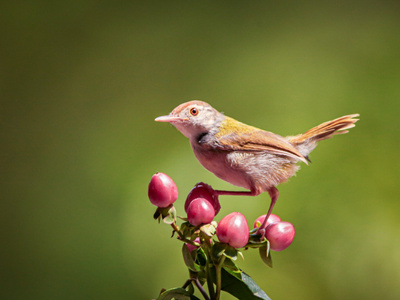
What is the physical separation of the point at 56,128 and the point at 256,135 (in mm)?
1042

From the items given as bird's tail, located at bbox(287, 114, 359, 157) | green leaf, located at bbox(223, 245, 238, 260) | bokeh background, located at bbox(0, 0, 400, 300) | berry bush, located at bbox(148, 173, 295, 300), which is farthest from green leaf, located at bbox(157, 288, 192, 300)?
bokeh background, located at bbox(0, 0, 400, 300)

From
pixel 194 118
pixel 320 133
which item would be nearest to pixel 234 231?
pixel 194 118

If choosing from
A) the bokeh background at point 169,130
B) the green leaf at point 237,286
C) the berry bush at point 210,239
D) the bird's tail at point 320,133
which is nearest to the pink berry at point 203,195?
the berry bush at point 210,239

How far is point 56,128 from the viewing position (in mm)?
1606

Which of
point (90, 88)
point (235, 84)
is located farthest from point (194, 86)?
point (90, 88)

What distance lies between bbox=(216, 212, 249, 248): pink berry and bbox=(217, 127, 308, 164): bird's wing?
0.20m

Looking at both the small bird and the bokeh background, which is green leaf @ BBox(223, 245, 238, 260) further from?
the bokeh background

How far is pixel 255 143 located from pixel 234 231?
0.26 m

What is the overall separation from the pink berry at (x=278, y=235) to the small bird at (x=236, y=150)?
0.09m

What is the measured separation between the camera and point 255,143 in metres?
0.80

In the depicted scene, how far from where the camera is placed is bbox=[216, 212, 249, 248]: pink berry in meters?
0.59

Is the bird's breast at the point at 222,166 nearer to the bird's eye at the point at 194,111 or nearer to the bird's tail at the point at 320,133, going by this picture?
the bird's eye at the point at 194,111

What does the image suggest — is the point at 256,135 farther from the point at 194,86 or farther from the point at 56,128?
the point at 56,128

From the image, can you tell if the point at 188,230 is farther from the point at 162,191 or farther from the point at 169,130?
the point at 169,130
